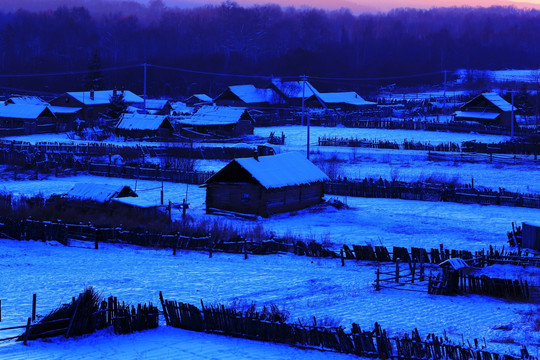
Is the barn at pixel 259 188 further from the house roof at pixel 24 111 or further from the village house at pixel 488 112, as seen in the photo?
the village house at pixel 488 112

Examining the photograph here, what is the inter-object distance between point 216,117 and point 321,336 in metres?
47.8

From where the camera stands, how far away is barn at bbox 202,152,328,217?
118 ft

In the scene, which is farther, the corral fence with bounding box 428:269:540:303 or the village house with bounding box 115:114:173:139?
the village house with bounding box 115:114:173:139

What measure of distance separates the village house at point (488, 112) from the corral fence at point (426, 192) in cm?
2775

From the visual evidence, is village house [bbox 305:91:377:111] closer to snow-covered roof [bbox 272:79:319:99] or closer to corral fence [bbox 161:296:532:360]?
snow-covered roof [bbox 272:79:319:99]

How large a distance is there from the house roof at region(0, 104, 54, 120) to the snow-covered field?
25.6m

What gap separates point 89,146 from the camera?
174ft

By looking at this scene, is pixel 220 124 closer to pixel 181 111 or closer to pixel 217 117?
pixel 217 117

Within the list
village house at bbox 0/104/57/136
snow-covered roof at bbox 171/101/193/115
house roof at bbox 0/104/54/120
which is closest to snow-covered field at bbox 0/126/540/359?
village house at bbox 0/104/57/136

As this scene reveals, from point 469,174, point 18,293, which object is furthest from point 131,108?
point 18,293

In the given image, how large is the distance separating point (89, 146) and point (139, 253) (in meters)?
25.9

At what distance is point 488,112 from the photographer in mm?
68875

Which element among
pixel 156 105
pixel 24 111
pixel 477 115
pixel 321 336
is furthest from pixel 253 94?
pixel 321 336

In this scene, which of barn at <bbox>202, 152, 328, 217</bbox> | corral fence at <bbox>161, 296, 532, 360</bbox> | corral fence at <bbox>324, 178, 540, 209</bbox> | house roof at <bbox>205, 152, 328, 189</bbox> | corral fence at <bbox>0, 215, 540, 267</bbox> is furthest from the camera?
corral fence at <bbox>324, 178, 540, 209</bbox>
